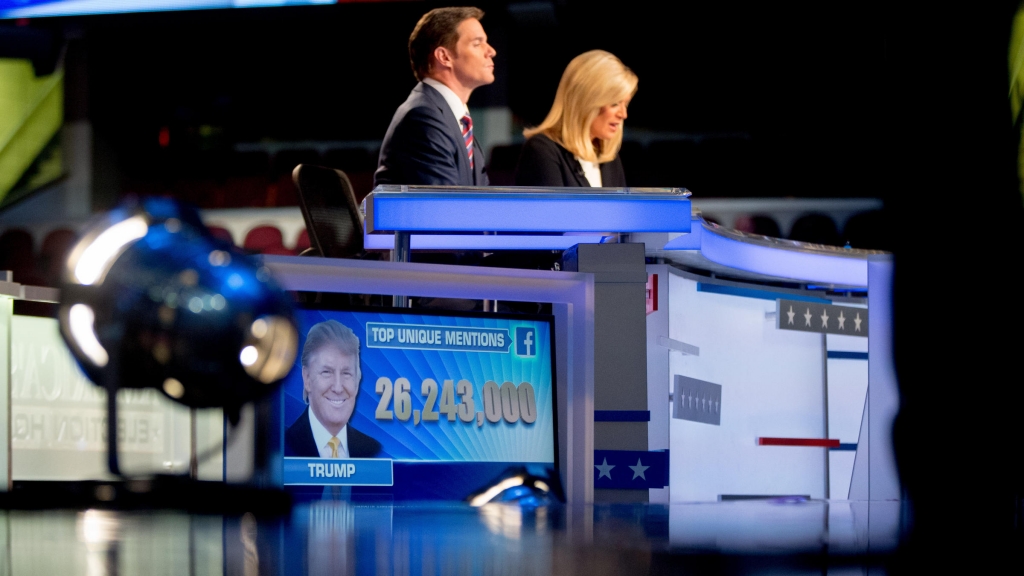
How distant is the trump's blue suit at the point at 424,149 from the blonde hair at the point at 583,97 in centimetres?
30

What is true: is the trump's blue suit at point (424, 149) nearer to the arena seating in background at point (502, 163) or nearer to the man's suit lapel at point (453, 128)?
the man's suit lapel at point (453, 128)

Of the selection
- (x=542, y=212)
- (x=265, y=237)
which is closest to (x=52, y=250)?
(x=265, y=237)

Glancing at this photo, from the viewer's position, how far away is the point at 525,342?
1656 mm

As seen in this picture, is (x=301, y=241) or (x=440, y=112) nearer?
(x=440, y=112)

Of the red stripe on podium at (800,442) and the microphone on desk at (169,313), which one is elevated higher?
the microphone on desk at (169,313)

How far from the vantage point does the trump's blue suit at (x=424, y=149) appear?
2123mm

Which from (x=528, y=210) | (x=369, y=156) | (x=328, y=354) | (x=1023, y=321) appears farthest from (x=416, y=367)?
(x=369, y=156)

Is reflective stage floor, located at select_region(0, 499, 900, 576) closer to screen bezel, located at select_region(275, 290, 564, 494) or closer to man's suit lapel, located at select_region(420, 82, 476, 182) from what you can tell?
screen bezel, located at select_region(275, 290, 564, 494)

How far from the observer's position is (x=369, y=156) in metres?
7.20

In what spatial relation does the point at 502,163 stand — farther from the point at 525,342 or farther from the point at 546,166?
the point at 525,342

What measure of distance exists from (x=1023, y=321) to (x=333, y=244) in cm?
174

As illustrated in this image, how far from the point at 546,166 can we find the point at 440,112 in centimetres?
29

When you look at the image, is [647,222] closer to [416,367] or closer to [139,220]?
[416,367]

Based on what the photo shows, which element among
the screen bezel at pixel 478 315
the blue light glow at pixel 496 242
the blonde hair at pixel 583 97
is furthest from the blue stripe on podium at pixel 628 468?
the blonde hair at pixel 583 97
